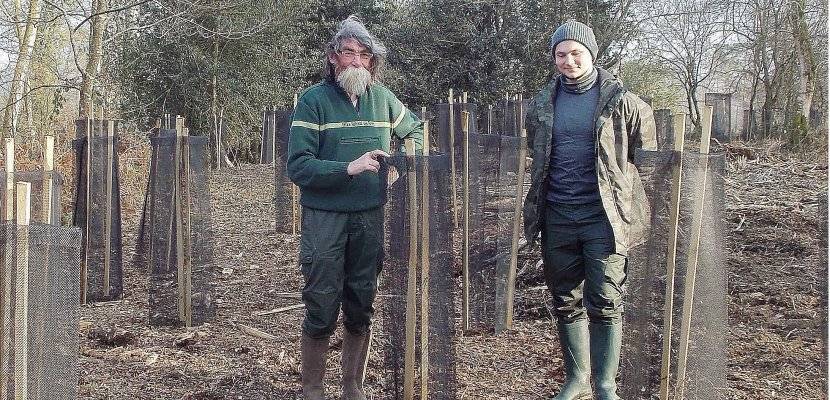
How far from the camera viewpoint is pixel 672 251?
9.95ft

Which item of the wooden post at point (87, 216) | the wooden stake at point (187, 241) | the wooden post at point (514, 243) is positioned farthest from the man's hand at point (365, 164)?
the wooden post at point (87, 216)

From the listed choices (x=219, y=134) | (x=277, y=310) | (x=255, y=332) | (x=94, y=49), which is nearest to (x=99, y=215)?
(x=277, y=310)

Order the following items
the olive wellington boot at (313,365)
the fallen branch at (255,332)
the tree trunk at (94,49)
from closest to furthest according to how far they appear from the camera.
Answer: the olive wellington boot at (313,365), the fallen branch at (255,332), the tree trunk at (94,49)

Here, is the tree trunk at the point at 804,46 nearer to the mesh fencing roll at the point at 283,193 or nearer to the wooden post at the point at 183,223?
the mesh fencing roll at the point at 283,193

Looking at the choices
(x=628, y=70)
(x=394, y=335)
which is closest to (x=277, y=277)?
(x=394, y=335)

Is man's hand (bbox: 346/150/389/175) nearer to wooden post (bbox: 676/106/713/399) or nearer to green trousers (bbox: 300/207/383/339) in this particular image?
green trousers (bbox: 300/207/383/339)

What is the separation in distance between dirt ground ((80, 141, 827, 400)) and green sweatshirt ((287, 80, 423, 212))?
105 centimetres

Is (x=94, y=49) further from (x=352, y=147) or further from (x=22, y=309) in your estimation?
(x=22, y=309)

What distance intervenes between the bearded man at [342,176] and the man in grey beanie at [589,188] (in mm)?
602

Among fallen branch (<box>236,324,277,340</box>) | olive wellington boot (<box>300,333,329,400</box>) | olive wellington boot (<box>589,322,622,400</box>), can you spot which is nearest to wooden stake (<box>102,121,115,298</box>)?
fallen branch (<box>236,324,277,340</box>)

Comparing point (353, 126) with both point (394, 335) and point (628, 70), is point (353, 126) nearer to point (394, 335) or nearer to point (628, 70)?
point (394, 335)

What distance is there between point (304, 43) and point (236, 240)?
34.3 ft

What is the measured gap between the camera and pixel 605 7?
17281mm

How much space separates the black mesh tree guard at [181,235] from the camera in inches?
201
